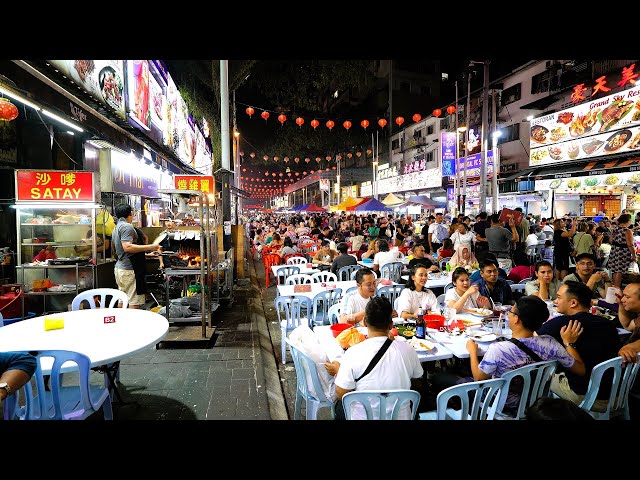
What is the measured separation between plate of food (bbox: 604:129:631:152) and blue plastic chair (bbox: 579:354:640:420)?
40.1 feet

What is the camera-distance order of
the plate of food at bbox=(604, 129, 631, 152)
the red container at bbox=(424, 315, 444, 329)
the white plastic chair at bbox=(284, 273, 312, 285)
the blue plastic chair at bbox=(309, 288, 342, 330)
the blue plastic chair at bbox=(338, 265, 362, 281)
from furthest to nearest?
the plate of food at bbox=(604, 129, 631, 152) < the blue plastic chair at bbox=(338, 265, 362, 281) < the white plastic chair at bbox=(284, 273, 312, 285) < the blue plastic chair at bbox=(309, 288, 342, 330) < the red container at bbox=(424, 315, 444, 329)

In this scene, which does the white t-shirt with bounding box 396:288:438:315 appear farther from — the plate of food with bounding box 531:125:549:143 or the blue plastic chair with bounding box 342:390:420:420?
the plate of food with bounding box 531:125:549:143

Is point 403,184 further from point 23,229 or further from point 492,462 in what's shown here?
point 492,462

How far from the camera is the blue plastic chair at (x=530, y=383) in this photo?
2975 millimetres

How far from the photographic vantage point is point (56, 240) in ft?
24.3

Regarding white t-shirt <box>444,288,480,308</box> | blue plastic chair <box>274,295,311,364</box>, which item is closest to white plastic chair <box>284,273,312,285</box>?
blue plastic chair <box>274,295,311,364</box>

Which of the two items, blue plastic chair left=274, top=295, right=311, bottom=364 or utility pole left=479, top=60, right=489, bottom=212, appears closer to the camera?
blue plastic chair left=274, top=295, right=311, bottom=364

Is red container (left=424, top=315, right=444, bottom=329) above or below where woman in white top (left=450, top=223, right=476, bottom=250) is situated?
below

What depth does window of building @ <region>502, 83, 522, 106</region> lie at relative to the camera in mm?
21203

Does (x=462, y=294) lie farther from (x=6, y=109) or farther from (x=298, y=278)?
(x=6, y=109)

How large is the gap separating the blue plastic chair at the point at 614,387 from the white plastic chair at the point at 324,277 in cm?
475

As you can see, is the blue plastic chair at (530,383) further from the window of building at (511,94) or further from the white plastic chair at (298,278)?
the window of building at (511,94)

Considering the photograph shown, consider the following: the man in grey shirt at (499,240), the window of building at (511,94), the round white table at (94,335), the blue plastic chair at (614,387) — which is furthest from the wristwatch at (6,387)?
the window of building at (511,94)
